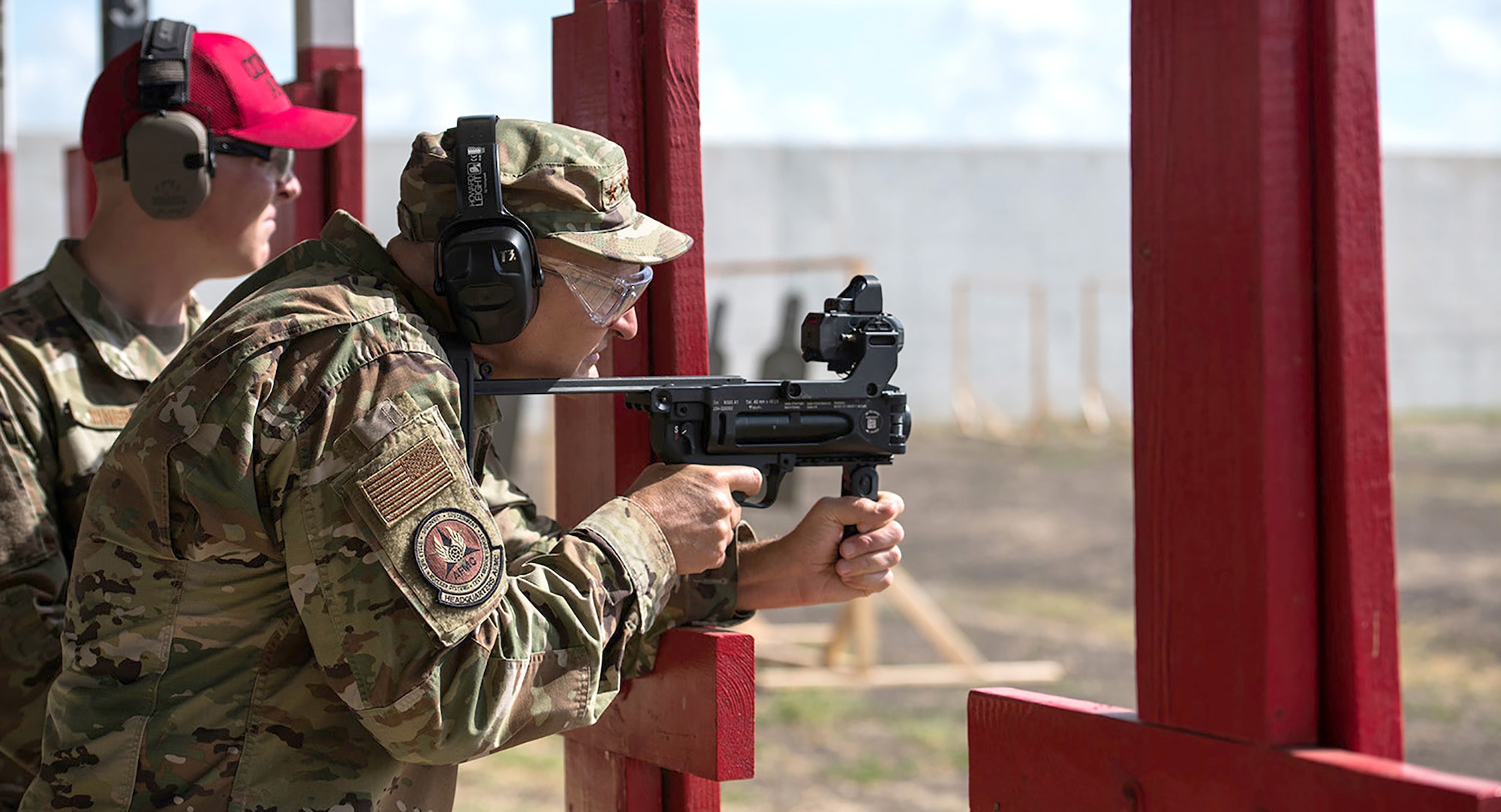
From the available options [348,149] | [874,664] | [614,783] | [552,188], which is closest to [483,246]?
[552,188]

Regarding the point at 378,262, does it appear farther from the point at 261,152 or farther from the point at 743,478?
the point at 261,152

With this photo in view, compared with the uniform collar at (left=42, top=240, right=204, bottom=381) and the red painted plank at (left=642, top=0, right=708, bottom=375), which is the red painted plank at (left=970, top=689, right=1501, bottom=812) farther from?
the uniform collar at (left=42, top=240, right=204, bottom=381)

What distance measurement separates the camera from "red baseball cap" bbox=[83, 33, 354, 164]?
2.48m

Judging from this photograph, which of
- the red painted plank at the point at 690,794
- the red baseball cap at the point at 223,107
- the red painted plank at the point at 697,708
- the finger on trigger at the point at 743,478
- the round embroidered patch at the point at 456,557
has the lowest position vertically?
the red painted plank at the point at 690,794

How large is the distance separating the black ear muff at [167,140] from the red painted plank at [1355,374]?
6.33 feet

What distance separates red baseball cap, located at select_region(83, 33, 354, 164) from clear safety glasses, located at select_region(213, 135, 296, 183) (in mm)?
14

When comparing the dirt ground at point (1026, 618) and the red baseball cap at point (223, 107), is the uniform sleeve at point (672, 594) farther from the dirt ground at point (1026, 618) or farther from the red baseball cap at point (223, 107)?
the dirt ground at point (1026, 618)

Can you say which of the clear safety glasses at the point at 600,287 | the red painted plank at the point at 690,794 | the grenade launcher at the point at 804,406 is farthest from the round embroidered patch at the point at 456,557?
the red painted plank at the point at 690,794

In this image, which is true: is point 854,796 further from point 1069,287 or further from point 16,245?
point 1069,287

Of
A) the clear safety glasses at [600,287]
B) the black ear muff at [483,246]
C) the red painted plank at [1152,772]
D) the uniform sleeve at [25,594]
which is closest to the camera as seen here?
the red painted plank at [1152,772]

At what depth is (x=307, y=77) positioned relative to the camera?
3168mm

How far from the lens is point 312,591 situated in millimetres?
1521

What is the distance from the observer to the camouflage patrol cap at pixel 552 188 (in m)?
1.76

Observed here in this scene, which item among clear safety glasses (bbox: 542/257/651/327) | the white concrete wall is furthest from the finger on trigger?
the white concrete wall
